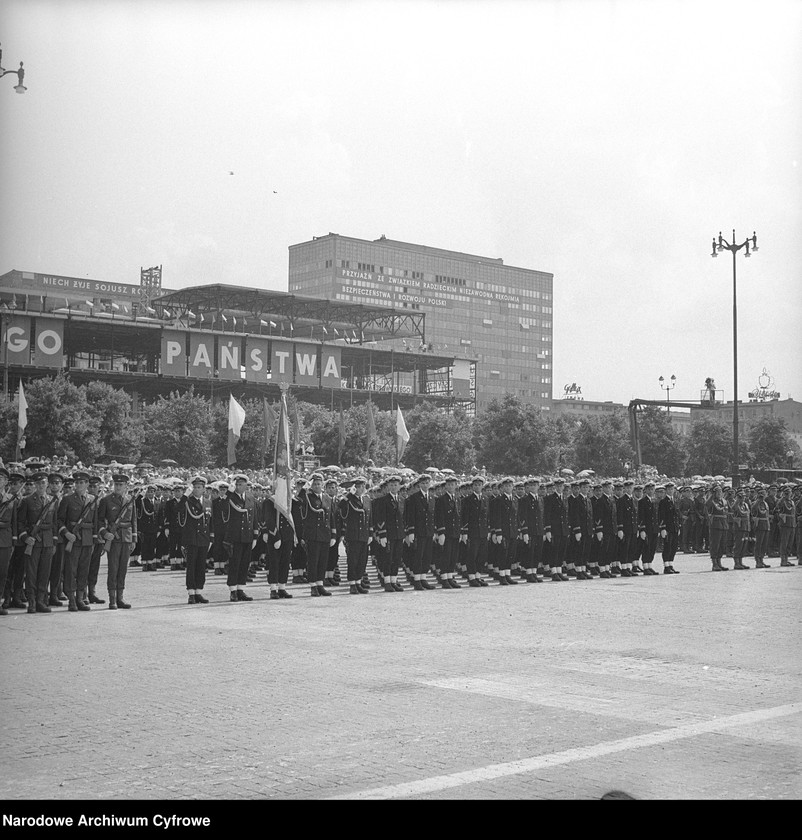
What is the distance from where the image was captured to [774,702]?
7.99 metres

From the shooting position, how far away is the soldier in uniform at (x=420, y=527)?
17594 mm

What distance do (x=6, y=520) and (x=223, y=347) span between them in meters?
73.3

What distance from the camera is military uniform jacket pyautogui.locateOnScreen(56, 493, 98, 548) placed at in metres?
14.3

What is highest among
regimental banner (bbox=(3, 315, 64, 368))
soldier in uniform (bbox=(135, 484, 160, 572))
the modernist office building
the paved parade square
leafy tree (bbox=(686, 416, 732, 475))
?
the modernist office building

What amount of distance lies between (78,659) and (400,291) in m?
128

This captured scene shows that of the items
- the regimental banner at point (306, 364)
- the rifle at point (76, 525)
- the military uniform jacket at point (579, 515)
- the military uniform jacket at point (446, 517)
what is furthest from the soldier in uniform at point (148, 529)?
the regimental banner at point (306, 364)

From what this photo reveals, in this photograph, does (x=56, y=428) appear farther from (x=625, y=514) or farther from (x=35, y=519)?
(x=35, y=519)

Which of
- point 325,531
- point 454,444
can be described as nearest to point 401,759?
point 325,531

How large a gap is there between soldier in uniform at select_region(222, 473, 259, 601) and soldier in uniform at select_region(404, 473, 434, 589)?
3.19 m

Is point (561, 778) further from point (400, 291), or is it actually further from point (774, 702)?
point (400, 291)

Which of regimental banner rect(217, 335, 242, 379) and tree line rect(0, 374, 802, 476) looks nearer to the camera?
tree line rect(0, 374, 802, 476)

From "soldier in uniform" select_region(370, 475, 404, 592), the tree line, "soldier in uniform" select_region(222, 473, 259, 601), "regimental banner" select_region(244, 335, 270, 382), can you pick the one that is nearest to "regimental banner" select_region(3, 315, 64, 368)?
the tree line

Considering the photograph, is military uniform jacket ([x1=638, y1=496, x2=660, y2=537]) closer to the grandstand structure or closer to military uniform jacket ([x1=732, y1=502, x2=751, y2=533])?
military uniform jacket ([x1=732, y1=502, x2=751, y2=533])

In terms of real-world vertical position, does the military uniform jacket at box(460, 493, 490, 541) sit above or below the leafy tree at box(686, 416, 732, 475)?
below
